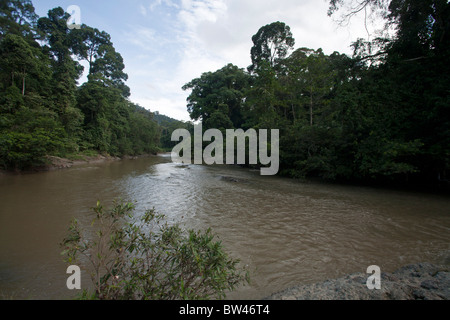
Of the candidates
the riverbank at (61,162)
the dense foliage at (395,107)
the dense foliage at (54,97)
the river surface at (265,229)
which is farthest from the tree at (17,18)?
the dense foliage at (395,107)

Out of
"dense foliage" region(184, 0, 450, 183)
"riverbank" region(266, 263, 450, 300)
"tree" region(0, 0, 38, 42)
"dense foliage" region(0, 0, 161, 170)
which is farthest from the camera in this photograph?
"tree" region(0, 0, 38, 42)

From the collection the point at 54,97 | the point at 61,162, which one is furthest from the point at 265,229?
the point at 54,97

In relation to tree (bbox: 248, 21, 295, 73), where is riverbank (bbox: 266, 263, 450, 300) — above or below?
below

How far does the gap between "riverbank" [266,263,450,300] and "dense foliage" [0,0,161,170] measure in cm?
1546

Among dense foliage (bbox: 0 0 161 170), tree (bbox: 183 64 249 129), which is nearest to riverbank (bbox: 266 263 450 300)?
dense foliage (bbox: 0 0 161 170)

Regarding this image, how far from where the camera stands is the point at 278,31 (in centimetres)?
3108

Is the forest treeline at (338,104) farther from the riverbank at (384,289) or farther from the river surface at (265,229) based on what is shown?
the riverbank at (384,289)

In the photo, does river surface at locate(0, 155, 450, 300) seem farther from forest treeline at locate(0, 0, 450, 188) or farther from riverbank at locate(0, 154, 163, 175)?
riverbank at locate(0, 154, 163, 175)

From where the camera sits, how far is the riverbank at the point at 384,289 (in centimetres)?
224

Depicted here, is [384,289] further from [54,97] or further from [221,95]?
[221,95]

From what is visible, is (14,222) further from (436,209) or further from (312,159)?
(312,159)

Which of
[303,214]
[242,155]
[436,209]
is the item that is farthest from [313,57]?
[303,214]

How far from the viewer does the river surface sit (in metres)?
3.20
